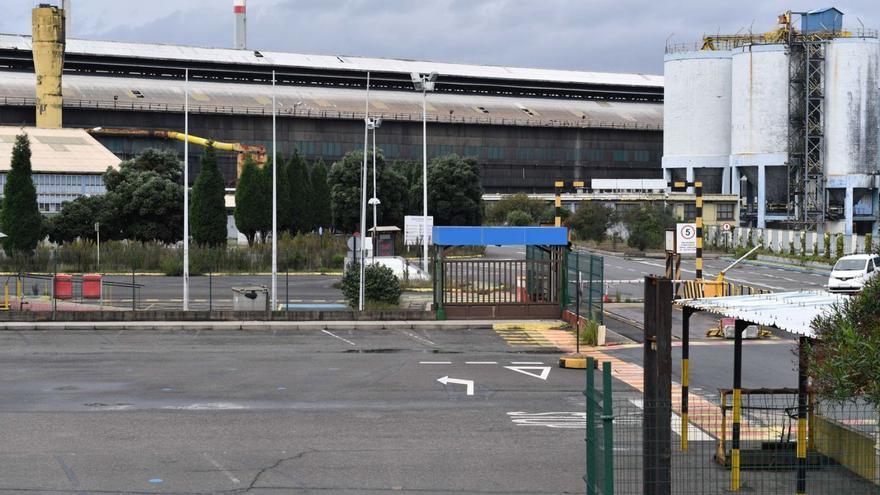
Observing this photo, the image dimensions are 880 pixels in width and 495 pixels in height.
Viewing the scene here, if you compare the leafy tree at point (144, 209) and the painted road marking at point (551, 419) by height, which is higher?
the leafy tree at point (144, 209)

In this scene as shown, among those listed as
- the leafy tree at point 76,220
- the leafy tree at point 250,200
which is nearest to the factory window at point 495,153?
the leafy tree at point 250,200

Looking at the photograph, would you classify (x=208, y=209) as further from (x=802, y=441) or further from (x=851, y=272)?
(x=802, y=441)

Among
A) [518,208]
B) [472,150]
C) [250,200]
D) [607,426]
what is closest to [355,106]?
[472,150]

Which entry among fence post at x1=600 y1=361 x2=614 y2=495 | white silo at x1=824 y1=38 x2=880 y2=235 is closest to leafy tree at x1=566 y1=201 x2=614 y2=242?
white silo at x1=824 y1=38 x2=880 y2=235

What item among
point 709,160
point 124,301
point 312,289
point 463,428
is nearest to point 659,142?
point 709,160

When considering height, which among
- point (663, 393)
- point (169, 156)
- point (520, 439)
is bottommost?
point (520, 439)

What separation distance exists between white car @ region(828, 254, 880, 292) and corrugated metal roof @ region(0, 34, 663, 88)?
8591 cm

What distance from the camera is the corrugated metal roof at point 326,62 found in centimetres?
12081

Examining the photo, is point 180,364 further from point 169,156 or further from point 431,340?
point 169,156

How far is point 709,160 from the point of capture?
11738cm

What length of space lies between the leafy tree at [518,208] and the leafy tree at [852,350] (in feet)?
322

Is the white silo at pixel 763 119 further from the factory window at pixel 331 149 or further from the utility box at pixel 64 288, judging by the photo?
the utility box at pixel 64 288

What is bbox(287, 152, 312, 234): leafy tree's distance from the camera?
84.2m

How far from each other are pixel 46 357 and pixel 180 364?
12.5ft
